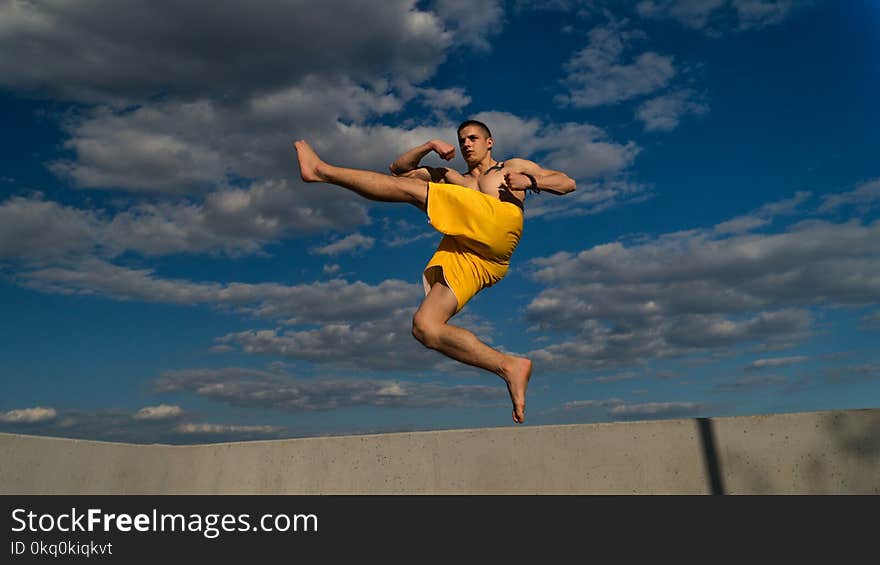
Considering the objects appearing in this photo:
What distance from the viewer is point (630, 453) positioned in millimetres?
4707

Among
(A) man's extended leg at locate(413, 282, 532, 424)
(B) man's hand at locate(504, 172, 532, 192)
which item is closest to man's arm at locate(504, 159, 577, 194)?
(B) man's hand at locate(504, 172, 532, 192)

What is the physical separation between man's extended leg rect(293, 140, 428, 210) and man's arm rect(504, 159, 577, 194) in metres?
0.45

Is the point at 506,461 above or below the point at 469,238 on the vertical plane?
below

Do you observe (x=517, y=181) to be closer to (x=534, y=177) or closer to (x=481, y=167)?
(x=534, y=177)

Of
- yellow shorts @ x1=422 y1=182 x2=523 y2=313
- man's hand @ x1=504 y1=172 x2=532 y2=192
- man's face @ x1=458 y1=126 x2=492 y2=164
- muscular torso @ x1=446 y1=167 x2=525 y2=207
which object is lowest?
yellow shorts @ x1=422 y1=182 x2=523 y2=313

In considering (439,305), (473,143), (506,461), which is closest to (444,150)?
(473,143)

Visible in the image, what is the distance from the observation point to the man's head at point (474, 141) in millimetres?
4031

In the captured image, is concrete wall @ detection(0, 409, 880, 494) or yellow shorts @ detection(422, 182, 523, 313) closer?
yellow shorts @ detection(422, 182, 523, 313)

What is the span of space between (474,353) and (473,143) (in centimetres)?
116

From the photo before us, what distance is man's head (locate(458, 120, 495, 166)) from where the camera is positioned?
13.2ft

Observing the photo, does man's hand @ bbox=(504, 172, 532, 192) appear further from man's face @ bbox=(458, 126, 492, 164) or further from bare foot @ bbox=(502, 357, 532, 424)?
bare foot @ bbox=(502, 357, 532, 424)

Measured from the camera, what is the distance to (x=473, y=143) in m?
4.02

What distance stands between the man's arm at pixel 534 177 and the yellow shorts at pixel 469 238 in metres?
0.14
